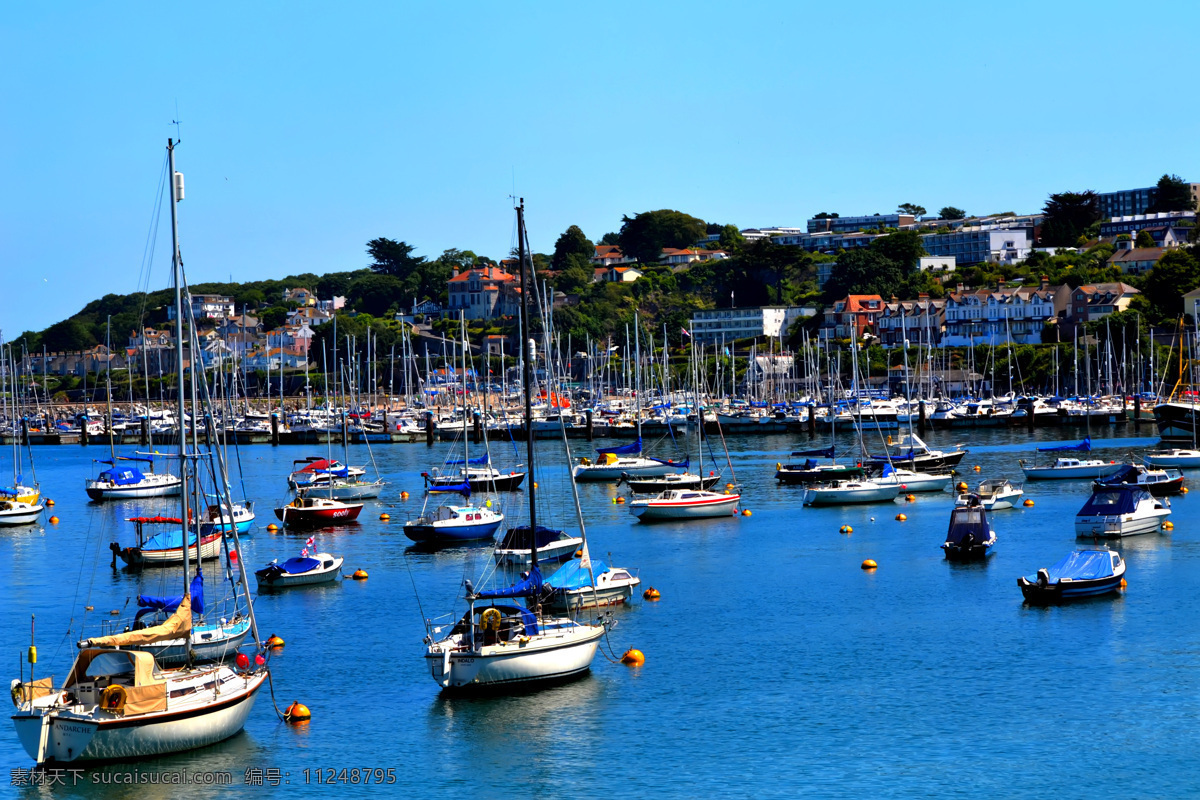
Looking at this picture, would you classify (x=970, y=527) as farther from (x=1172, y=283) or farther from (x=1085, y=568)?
(x=1172, y=283)

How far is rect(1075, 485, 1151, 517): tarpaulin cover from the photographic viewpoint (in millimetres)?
62531

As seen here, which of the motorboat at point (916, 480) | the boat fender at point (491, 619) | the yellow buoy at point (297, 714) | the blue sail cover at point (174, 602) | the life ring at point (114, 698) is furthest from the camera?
the motorboat at point (916, 480)

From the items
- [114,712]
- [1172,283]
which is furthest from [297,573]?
[1172,283]

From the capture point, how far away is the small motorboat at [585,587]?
45312 millimetres

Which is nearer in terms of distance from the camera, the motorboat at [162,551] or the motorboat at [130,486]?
the motorboat at [162,551]

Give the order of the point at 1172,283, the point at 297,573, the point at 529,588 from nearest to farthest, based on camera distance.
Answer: the point at 529,588
the point at 297,573
the point at 1172,283

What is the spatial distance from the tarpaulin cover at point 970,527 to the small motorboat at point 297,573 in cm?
2435

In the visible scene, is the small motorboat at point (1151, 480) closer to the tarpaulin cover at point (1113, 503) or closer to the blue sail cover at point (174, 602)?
the tarpaulin cover at point (1113, 503)

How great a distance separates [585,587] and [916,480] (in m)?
40.3

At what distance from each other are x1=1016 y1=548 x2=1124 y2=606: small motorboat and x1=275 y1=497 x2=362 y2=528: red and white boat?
120ft

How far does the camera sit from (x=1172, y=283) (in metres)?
184

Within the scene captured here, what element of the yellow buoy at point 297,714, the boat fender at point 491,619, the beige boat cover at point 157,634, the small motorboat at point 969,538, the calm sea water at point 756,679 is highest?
the beige boat cover at point 157,634

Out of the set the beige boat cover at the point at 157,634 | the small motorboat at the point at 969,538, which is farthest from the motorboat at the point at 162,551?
the small motorboat at the point at 969,538

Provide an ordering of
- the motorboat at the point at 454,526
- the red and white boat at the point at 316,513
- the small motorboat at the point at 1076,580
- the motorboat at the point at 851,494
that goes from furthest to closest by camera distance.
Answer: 1. the motorboat at the point at 851,494
2. the red and white boat at the point at 316,513
3. the motorboat at the point at 454,526
4. the small motorboat at the point at 1076,580
